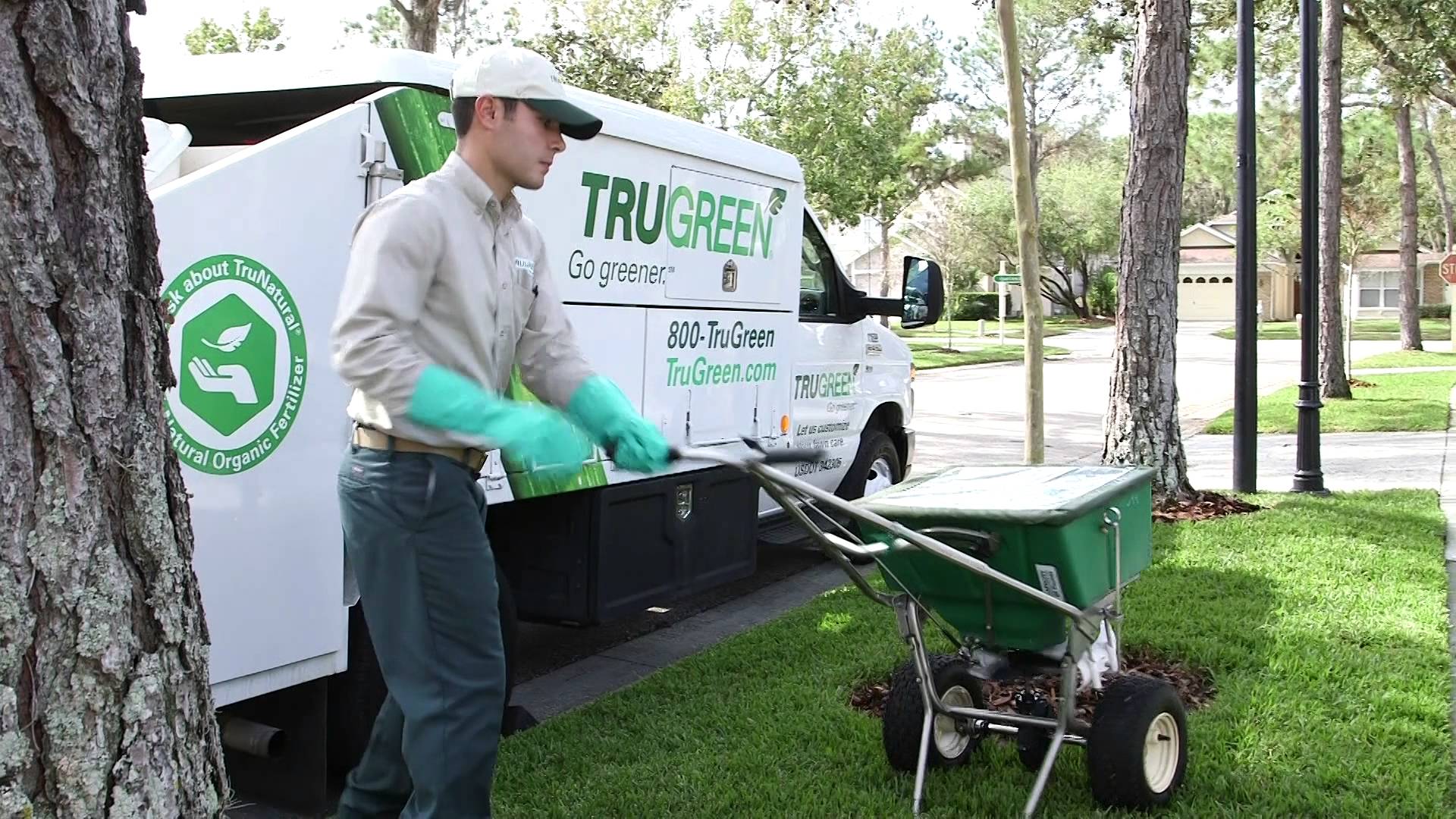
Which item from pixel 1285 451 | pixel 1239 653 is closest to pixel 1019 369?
pixel 1285 451

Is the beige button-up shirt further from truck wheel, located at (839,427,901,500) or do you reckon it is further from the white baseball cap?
truck wheel, located at (839,427,901,500)

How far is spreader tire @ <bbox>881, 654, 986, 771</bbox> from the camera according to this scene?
13.7 ft

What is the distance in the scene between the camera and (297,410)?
3980 mm

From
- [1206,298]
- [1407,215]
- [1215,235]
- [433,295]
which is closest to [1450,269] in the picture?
[1407,215]

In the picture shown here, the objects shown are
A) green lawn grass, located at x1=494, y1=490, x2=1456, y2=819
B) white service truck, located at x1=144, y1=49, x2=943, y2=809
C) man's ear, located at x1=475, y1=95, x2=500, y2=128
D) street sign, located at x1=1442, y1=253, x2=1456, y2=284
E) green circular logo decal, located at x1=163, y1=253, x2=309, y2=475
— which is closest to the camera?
man's ear, located at x1=475, y1=95, x2=500, y2=128

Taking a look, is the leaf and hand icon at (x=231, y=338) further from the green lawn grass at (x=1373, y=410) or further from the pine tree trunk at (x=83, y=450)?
the green lawn grass at (x=1373, y=410)

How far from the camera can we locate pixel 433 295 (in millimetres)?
2926

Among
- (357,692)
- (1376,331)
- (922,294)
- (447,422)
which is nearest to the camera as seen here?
(447,422)

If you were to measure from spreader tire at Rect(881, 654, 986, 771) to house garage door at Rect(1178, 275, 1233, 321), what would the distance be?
223ft

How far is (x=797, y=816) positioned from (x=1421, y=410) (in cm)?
1555

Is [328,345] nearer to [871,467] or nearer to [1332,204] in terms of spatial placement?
[871,467]

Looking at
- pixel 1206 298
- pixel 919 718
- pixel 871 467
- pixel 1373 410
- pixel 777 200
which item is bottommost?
pixel 919 718

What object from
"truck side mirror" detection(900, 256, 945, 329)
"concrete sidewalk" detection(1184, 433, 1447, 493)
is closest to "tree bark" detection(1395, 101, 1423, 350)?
"concrete sidewalk" detection(1184, 433, 1447, 493)

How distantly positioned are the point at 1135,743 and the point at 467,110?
2517 millimetres
